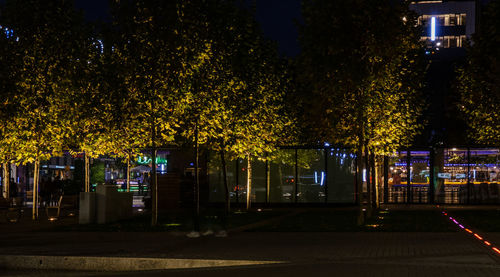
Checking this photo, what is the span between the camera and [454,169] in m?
37.8

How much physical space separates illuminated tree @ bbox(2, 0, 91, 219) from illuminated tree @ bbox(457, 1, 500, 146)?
14952 millimetres

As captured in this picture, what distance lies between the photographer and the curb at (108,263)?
12797mm

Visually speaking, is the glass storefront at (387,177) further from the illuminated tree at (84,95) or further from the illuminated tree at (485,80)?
the illuminated tree at (84,95)

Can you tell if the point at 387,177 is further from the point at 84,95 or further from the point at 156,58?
the point at 156,58

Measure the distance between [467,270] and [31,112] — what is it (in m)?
17.8

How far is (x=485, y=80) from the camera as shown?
1035 inches

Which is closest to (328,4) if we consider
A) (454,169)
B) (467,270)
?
(467,270)

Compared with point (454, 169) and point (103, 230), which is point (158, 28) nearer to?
point (103, 230)

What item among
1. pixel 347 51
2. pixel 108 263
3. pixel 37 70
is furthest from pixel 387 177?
pixel 108 263

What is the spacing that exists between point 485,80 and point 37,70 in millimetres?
16978

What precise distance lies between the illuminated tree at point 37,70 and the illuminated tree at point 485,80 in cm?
1495

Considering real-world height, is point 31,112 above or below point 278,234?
above

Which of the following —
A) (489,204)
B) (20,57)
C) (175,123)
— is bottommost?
(489,204)

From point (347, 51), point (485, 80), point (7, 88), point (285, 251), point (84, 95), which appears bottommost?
point (285, 251)
